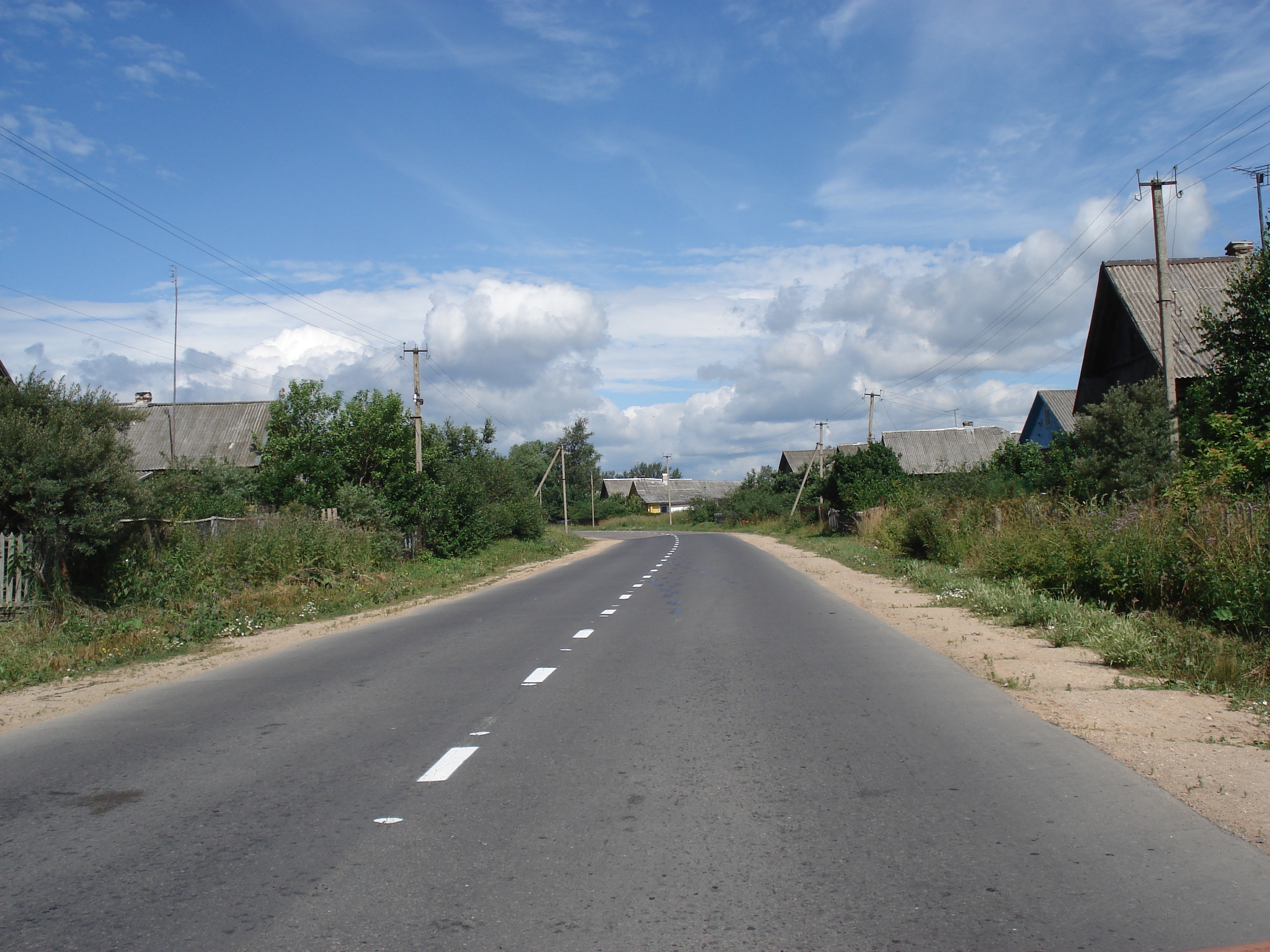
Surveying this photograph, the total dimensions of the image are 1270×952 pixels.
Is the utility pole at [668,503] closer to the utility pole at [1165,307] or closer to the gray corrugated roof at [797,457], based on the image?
the gray corrugated roof at [797,457]

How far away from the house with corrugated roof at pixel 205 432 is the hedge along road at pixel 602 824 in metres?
39.2

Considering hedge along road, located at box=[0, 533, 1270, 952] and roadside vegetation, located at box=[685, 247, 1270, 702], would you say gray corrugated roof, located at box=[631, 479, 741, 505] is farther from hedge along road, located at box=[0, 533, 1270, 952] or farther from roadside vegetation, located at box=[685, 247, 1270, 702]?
hedge along road, located at box=[0, 533, 1270, 952]

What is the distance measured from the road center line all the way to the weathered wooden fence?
1023 cm

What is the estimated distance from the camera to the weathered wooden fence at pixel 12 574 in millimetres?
13125

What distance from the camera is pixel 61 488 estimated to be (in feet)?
43.2

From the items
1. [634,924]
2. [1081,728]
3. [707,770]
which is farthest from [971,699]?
[634,924]

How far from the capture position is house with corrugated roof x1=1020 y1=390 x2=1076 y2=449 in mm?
46969

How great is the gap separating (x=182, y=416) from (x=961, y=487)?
3979 cm

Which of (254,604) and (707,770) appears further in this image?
(254,604)

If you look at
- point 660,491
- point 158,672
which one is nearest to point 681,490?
point 660,491

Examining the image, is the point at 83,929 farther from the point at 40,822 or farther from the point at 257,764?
the point at 257,764

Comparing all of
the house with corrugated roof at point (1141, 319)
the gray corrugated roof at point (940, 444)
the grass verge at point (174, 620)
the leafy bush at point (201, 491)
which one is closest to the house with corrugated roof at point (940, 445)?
the gray corrugated roof at point (940, 444)

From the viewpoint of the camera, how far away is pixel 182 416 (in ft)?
159

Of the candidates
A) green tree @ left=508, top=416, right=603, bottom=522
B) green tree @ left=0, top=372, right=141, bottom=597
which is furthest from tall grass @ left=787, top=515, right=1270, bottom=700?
green tree @ left=508, top=416, right=603, bottom=522
